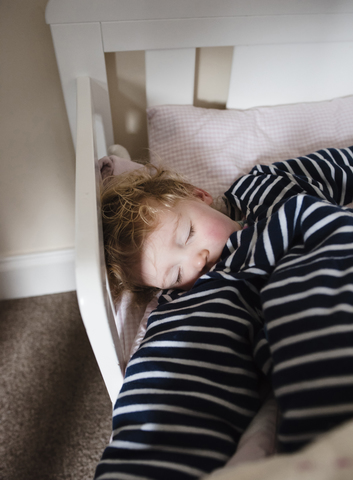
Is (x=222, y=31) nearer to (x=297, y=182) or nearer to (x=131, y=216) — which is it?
(x=297, y=182)

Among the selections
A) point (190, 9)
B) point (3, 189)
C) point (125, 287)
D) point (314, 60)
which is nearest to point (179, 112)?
point (190, 9)

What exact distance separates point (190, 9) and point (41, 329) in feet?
3.54

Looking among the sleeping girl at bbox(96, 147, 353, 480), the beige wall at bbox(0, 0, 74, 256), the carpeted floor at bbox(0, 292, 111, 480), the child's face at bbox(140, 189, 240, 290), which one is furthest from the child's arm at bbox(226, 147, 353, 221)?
the carpeted floor at bbox(0, 292, 111, 480)

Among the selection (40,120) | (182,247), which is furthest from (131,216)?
(40,120)

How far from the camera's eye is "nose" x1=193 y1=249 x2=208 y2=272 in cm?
64

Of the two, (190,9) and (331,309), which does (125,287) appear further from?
(190,9)

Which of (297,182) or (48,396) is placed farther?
(48,396)

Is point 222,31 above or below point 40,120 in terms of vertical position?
above

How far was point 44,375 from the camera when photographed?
106 centimetres

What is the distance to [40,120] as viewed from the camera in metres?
1.01

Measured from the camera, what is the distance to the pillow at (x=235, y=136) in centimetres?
91

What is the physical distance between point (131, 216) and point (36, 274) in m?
0.78

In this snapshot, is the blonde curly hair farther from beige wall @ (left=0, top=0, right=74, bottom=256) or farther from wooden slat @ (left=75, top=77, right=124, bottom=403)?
beige wall @ (left=0, top=0, right=74, bottom=256)

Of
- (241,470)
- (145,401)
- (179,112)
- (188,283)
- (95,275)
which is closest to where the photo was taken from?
(241,470)
